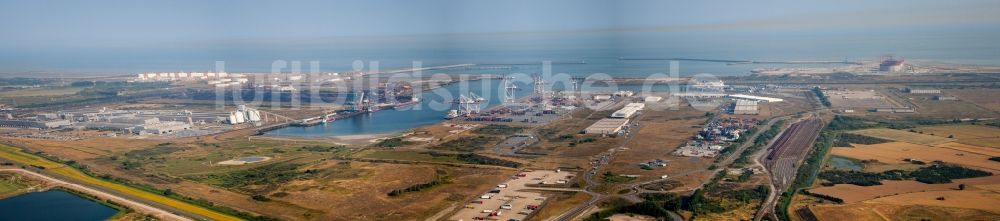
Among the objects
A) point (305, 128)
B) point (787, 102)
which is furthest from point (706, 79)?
point (305, 128)

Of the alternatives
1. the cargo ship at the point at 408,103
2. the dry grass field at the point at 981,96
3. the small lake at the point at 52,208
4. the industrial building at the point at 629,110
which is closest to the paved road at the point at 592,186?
the industrial building at the point at 629,110

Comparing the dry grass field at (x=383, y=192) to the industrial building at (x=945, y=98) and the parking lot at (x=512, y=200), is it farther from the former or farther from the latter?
the industrial building at (x=945, y=98)

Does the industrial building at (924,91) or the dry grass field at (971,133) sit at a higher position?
the industrial building at (924,91)

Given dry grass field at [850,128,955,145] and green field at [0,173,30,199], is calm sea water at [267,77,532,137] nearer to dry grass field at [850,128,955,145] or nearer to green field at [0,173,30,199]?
green field at [0,173,30,199]

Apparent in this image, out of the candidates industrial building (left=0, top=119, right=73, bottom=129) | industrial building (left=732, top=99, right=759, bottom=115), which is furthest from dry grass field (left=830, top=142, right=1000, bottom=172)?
industrial building (left=0, top=119, right=73, bottom=129)

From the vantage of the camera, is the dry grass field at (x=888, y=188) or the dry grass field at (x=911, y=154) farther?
the dry grass field at (x=911, y=154)

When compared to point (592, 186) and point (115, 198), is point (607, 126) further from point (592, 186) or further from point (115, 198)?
point (115, 198)

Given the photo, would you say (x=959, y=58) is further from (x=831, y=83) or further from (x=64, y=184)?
(x=64, y=184)
